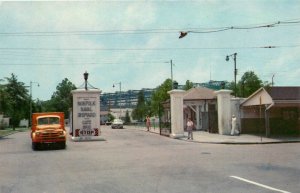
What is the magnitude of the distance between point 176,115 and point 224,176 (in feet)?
72.4

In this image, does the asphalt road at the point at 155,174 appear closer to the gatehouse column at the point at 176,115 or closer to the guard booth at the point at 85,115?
the guard booth at the point at 85,115

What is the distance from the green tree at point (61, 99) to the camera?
14100cm

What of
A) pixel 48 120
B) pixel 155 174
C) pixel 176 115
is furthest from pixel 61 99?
pixel 155 174

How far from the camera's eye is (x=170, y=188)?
1105cm

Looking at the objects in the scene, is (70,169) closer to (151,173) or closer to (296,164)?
(151,173)

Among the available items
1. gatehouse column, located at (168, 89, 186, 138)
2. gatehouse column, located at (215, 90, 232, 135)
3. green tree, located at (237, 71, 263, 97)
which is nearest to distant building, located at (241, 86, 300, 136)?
gatehouse column, located at (215, 90, 232, 135)

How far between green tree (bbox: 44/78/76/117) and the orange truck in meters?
111

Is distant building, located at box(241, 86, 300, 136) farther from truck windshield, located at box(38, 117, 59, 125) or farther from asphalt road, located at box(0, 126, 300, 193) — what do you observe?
truck windshield, located at box(38, 117, 59, 125)

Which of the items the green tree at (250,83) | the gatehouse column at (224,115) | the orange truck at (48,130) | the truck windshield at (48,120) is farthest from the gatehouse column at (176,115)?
the green tree at (250,83)

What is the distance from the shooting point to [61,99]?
14388cm

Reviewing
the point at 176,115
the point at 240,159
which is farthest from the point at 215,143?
the point at 240,159

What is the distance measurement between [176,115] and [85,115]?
7582mm

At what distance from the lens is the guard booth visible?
32.3m

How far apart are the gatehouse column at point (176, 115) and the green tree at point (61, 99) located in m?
105
